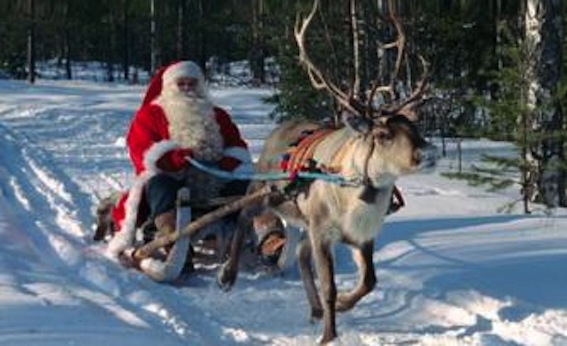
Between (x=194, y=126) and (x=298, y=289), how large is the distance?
165cm

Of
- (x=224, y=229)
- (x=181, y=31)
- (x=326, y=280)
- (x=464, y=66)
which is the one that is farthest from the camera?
(x=181, y=31)

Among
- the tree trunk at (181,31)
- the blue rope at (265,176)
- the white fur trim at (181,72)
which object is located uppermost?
the tree trunk at (181,31)

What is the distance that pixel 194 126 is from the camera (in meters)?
7.72

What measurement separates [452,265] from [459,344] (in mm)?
1720

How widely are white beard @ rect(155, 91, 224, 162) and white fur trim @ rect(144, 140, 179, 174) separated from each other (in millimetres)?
86

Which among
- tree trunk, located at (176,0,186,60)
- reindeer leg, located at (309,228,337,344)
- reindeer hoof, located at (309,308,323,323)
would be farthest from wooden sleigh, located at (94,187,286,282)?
tree trunk, located at (176,0,186,60)

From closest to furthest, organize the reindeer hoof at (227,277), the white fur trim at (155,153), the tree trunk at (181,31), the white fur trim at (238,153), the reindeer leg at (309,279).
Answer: the reindeer leg at (309,279), the reindeer hoof at (227,277), the white fur trim at (155,153), the white fur trim at (238,153), the tree trunk at (181,31)

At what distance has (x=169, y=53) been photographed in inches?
1751

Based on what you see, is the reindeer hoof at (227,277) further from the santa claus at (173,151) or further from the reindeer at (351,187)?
the santa claus at (173,151)

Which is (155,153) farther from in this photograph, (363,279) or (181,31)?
(181,31)

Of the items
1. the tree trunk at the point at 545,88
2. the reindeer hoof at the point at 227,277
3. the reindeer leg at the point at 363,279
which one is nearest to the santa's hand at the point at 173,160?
the reindeer hoof at the point at 227,277

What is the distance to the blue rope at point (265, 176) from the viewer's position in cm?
571

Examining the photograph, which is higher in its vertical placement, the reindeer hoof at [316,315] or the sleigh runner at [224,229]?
the sleigh runner at [224,229]

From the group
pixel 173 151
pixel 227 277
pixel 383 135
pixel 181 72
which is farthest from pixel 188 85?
pixel 383 135
